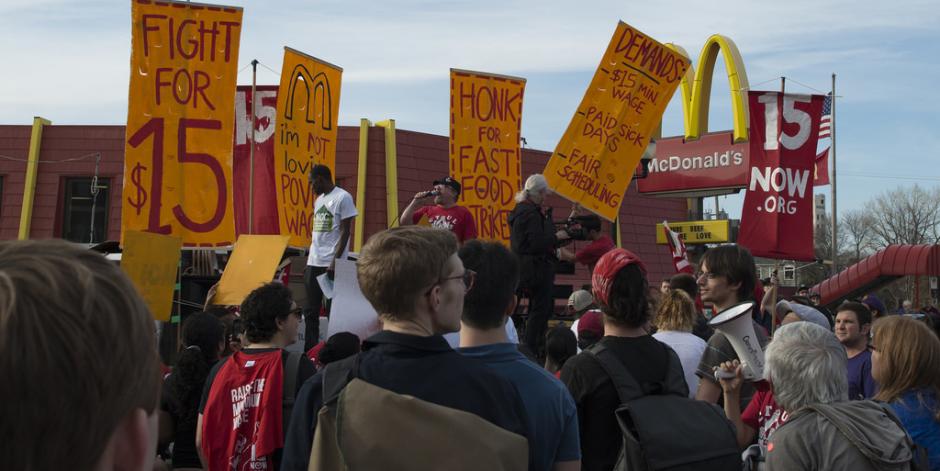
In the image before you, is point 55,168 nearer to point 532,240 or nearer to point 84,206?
point 84,206

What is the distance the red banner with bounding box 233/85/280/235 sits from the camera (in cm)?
1341

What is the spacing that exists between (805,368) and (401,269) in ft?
5.23

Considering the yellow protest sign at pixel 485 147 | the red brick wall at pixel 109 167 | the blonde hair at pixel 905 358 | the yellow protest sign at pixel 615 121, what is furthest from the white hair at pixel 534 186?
the red brick wall at pixel 109 167

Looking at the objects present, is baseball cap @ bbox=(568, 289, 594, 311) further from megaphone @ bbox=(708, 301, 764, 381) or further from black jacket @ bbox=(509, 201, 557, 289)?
Result: megaphone @ bbox=(708, 301, 764, 381)

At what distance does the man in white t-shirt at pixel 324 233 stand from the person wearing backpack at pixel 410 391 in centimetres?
600

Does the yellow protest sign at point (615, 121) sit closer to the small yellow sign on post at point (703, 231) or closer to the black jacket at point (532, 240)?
the black jacket at point (532, 240)

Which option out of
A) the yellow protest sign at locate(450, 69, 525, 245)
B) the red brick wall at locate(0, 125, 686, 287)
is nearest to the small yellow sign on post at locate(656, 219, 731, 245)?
the red brick wall at locate(0, 125, 686, 287)

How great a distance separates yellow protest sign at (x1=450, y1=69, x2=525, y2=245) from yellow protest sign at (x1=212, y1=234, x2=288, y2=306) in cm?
346

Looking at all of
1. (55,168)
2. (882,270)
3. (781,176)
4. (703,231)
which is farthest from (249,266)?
(882,270)

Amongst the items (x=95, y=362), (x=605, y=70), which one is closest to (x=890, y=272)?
(x=605, y=70)

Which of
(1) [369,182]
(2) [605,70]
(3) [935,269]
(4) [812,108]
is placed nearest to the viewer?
(2) [605,70]

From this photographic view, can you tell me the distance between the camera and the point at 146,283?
26.0 feet

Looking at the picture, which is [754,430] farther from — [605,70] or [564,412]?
[605,70]

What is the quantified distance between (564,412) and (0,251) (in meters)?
2.07
